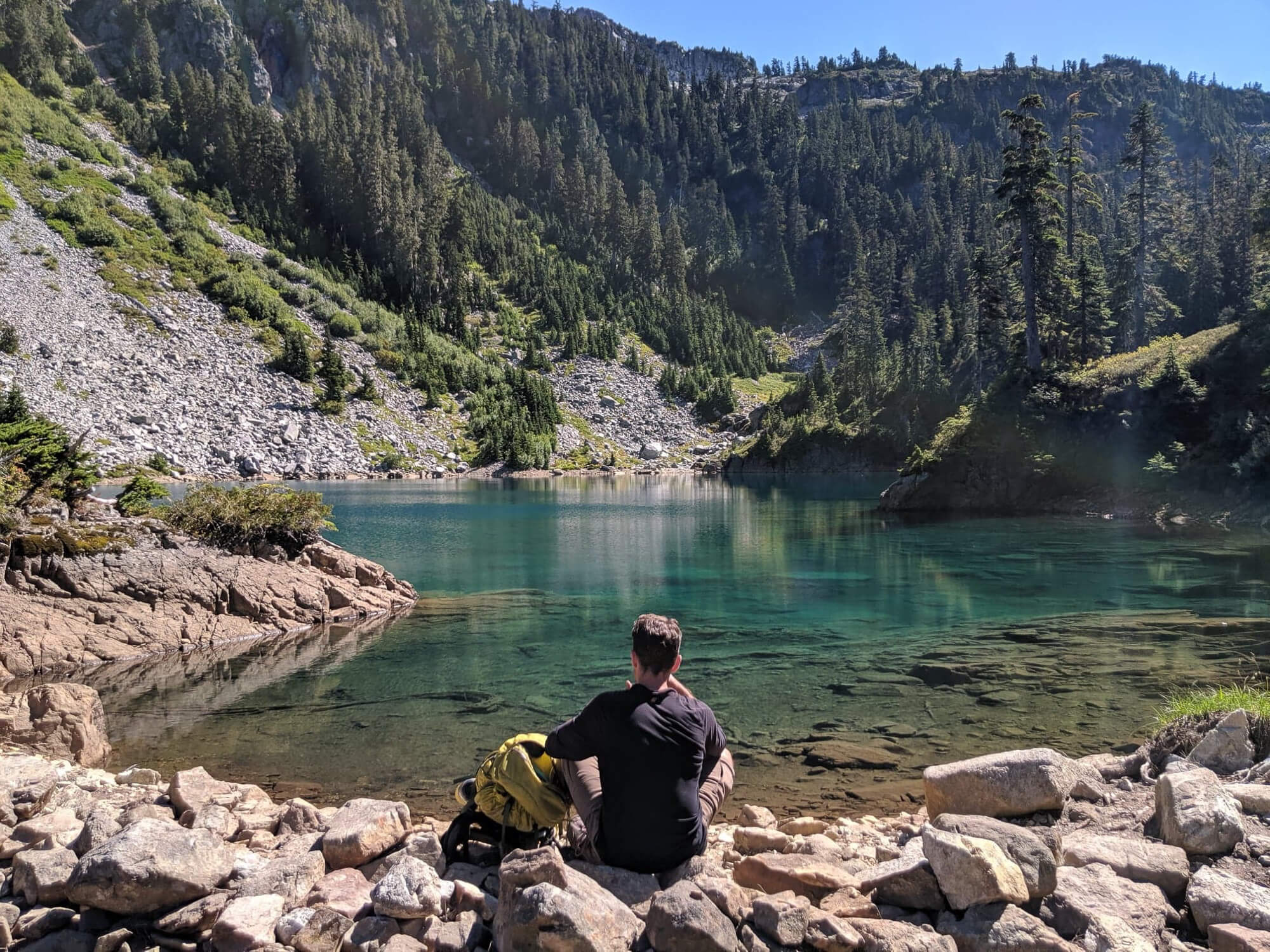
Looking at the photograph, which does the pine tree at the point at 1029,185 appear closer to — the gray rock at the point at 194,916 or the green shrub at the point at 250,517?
the green shrub at the point at 250,517

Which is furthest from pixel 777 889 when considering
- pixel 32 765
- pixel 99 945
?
pixel 32 765

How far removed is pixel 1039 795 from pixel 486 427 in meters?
97.9

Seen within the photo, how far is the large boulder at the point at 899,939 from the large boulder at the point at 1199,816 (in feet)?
8.39

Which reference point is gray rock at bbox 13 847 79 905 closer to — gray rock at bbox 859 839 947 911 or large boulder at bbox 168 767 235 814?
large boulder at bbox 168 767 235 814

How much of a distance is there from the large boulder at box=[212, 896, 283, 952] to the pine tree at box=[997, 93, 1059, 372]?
5510 cm

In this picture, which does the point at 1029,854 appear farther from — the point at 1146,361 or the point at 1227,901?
the point at 1146,361

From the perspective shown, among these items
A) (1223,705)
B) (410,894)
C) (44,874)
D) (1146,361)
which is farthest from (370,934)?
(1146,361)

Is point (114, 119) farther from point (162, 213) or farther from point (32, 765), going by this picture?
point (32, 765)

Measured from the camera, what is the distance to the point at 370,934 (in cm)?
496

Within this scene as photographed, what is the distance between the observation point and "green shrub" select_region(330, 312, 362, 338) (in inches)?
4171

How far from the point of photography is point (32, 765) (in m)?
8.62

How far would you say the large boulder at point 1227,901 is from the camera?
4809 millimetres

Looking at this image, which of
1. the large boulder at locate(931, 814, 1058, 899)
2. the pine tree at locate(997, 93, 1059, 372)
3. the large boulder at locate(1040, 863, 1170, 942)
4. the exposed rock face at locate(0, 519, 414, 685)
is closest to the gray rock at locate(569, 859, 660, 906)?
the large boulder at locate(931, 814, 1058, 899)

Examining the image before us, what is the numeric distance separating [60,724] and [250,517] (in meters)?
10.5
